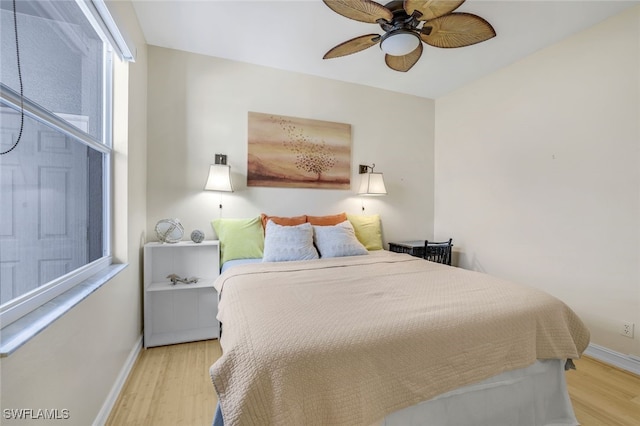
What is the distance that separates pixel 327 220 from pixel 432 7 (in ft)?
6.56

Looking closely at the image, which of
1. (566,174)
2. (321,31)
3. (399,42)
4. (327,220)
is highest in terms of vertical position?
(321,31)

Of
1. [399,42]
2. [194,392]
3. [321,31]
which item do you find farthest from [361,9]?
[194,392]

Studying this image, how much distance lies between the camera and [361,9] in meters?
1.62

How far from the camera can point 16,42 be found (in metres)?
0.94

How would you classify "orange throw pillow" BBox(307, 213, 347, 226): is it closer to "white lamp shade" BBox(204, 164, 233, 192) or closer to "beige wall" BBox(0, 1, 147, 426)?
"white lamp shade" BBox(204, 164, 233, 192)

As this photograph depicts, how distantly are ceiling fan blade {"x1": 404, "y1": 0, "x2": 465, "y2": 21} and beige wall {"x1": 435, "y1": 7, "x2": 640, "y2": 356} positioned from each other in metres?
1.67

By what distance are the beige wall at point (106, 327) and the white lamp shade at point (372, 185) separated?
227 centimetres

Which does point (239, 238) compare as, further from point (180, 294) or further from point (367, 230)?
point (367, 230)

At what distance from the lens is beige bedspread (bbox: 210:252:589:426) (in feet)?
3.12

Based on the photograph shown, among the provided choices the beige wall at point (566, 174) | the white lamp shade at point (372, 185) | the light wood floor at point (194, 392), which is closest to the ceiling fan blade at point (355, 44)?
the white lamp shade at point (372, 185)

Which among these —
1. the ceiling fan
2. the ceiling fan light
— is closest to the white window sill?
the ceiling fan

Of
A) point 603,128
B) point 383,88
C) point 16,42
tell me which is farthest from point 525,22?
point 16,42

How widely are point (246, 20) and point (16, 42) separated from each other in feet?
5.62

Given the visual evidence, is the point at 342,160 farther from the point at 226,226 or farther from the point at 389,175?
the point at 226,226
